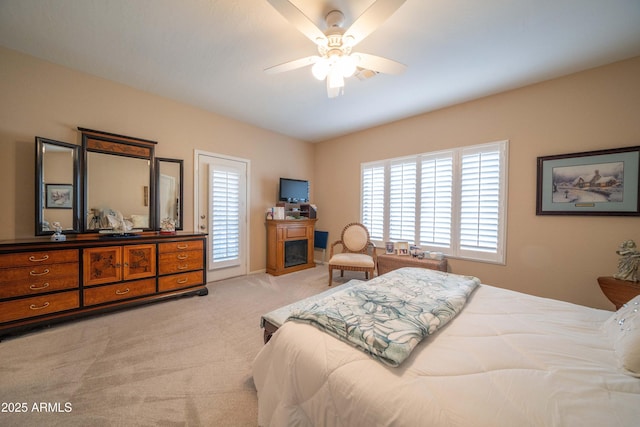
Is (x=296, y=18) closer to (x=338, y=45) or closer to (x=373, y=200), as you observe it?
(x=338, y=45)

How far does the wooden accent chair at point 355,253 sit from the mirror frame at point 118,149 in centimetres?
274

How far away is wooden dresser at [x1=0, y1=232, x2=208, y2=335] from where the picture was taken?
1997 millimetres

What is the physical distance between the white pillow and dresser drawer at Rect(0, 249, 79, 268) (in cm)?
397

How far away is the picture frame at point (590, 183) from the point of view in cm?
223

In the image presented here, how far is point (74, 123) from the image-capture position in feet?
8.51

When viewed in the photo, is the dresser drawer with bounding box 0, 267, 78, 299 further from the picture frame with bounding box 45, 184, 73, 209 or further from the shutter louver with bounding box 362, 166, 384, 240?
the shutter louver with bounding box 362, 166, 384, 240

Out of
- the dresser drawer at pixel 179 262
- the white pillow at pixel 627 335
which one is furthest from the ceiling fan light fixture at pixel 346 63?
the dresser drawer at pixel 179 262

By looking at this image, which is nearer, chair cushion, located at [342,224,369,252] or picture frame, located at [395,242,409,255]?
picture frame, located at [395,242,409,255]

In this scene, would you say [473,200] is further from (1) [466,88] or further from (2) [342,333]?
(2) [342,333]

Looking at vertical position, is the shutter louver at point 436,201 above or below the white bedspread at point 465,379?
above

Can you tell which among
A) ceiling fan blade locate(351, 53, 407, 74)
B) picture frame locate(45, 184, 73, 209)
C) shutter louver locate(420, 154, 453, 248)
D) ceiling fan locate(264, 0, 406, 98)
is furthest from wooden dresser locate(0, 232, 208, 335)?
shutter louver locate(420, 154, 453, 248)

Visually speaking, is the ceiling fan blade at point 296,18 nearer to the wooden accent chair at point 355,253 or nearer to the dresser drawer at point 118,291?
the wooden accent chair at point 355,253

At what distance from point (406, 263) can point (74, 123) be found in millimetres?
4599

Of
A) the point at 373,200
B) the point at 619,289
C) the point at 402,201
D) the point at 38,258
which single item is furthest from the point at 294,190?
the point at 619,289
